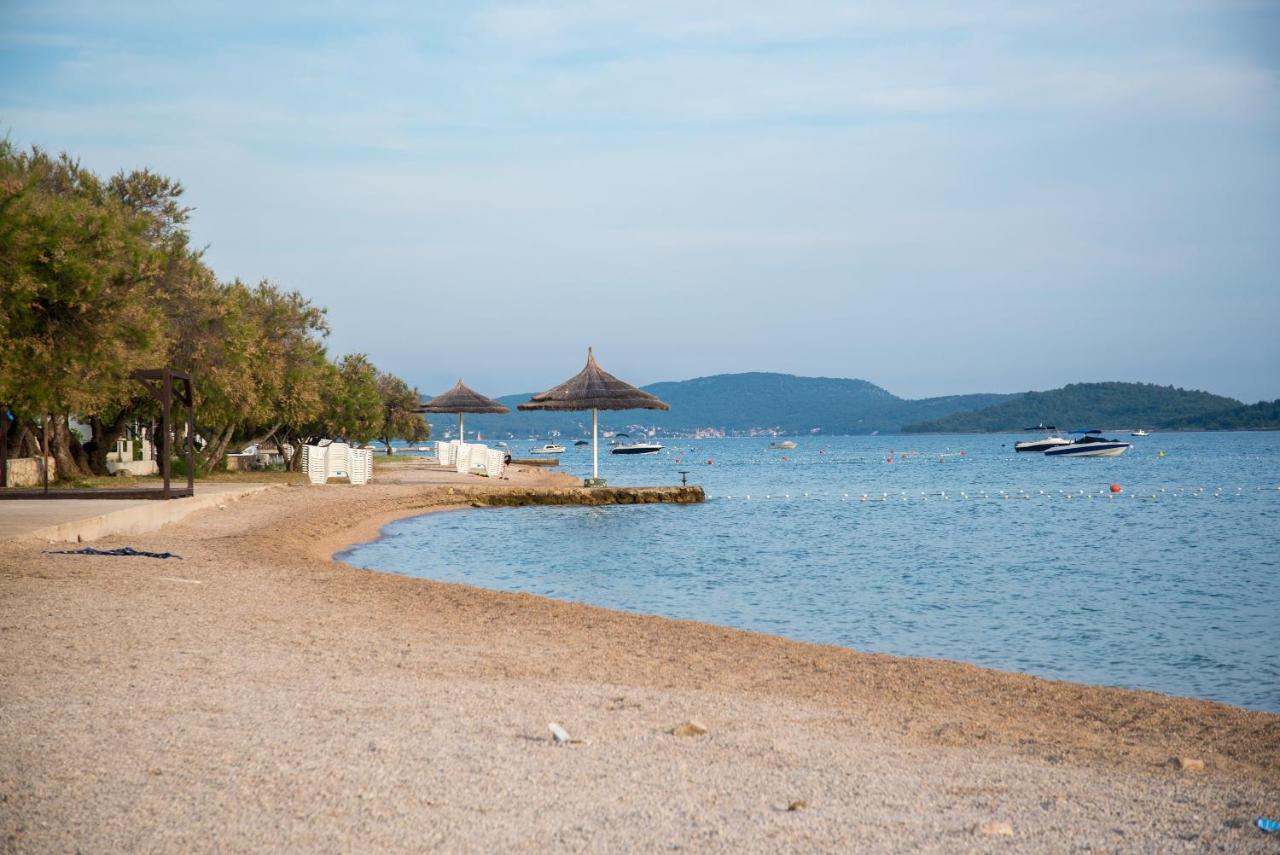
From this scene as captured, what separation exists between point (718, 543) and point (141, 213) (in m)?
16.6

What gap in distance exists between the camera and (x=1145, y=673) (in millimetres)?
11539

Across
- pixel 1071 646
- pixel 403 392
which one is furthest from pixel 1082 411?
pixel 1071 646

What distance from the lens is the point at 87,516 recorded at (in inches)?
674

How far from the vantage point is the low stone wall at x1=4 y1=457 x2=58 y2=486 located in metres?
26.7

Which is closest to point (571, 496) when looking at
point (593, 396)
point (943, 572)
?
point (593, 396)

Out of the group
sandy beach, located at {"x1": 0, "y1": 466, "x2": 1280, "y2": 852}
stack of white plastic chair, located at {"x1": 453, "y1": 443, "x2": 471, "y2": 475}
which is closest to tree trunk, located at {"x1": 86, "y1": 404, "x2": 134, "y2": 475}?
stack of white plastic chair, located at {"x1": 453, "y1": 443, "x2": 471, "y2": 475}

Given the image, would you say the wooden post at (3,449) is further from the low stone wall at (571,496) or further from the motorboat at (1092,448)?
the motorboat at (1092,448)

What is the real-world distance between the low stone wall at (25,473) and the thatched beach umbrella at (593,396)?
12760mm

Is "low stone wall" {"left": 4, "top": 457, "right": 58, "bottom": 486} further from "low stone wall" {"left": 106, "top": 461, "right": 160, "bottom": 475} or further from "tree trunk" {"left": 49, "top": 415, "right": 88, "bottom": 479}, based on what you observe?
"low stone wall" {"left": 106, "top": 461, "right": 160, "bottom": 475}

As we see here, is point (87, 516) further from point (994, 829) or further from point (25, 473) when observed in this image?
point (994, 829)

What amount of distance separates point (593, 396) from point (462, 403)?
14579mm

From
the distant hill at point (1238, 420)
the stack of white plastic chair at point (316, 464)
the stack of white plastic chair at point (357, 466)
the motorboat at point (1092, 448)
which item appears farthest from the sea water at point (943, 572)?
the distant hill at point (1238, 420)

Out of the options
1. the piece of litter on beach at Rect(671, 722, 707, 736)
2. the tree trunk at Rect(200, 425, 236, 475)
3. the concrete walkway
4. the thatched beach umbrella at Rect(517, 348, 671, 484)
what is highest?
the thatched beach umbrella at Rect(517, 348, 671, 484)

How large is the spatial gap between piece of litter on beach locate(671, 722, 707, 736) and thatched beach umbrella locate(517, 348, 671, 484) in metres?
28.2
